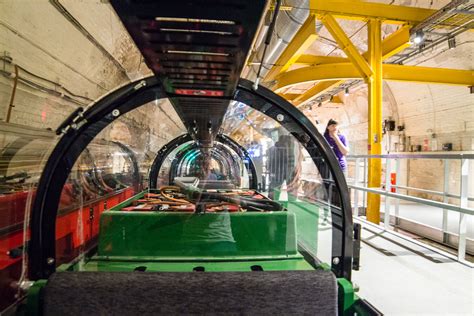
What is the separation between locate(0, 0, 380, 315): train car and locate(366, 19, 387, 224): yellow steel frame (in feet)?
7.77

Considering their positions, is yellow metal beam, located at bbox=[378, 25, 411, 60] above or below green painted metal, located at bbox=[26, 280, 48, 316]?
above

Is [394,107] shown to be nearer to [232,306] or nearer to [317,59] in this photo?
[317,59]

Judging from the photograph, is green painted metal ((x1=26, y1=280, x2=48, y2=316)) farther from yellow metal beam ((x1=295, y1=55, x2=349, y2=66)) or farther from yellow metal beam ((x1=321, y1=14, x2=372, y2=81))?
yellow metal beam ((x1=295, y1=55, x2=349, y2=66))

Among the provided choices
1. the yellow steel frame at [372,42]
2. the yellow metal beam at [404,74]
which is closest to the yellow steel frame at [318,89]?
the yellow metal beam at [404,74]

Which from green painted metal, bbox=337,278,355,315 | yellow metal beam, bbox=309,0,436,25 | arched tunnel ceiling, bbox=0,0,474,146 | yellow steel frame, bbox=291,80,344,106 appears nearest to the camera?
green painted metal, bbox=337,278,355,315

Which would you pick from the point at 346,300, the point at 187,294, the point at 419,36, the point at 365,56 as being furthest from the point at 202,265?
the point at 365,56

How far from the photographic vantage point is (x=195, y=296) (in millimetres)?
1009

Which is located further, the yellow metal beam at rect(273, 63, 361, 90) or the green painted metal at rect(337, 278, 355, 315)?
the yellow metal beam at rect(273, 63, 361, 90)

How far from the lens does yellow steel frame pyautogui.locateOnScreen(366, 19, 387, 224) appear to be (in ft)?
15.1

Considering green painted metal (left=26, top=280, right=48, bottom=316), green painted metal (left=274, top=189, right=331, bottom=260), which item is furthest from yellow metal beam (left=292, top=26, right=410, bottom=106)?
green painted metal (left=26, top=280, right=48, bottom=316)

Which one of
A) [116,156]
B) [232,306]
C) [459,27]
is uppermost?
[459,27]

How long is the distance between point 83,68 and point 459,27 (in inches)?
250

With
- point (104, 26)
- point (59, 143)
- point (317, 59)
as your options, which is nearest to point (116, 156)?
point (104, 26)

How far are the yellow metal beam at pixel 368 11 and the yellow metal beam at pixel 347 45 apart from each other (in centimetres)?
15
